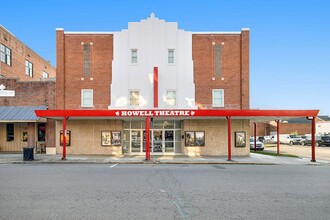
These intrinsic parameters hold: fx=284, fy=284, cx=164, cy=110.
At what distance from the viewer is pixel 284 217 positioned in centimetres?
658

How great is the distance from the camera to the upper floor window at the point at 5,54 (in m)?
31.4

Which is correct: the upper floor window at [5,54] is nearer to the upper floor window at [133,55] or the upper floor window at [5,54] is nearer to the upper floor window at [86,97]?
the upper floor window at [86,97]

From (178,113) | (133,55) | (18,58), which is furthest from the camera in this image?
(18,58)

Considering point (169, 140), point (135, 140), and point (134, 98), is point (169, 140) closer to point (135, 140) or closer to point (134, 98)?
point (135, 140)

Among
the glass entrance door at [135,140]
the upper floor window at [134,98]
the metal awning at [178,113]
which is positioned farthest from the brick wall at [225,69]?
the glass entrance door at [135,140]

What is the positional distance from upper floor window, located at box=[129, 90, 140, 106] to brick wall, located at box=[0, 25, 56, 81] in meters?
16.8

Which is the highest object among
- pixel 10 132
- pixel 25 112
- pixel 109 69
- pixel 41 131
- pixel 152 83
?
pixel 109 69

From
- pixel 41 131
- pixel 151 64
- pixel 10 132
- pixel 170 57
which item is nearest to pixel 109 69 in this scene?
pixel 151 64

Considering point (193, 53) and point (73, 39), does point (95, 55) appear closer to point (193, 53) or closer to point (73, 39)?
point (73, 39)

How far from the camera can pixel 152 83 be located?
78.3 ft

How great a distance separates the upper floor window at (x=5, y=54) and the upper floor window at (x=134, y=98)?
17.3 metres

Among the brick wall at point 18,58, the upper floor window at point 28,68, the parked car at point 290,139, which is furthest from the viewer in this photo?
the parked car at point 290,139

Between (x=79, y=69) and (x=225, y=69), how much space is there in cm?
1241

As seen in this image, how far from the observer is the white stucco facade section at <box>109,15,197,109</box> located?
23844 mm
